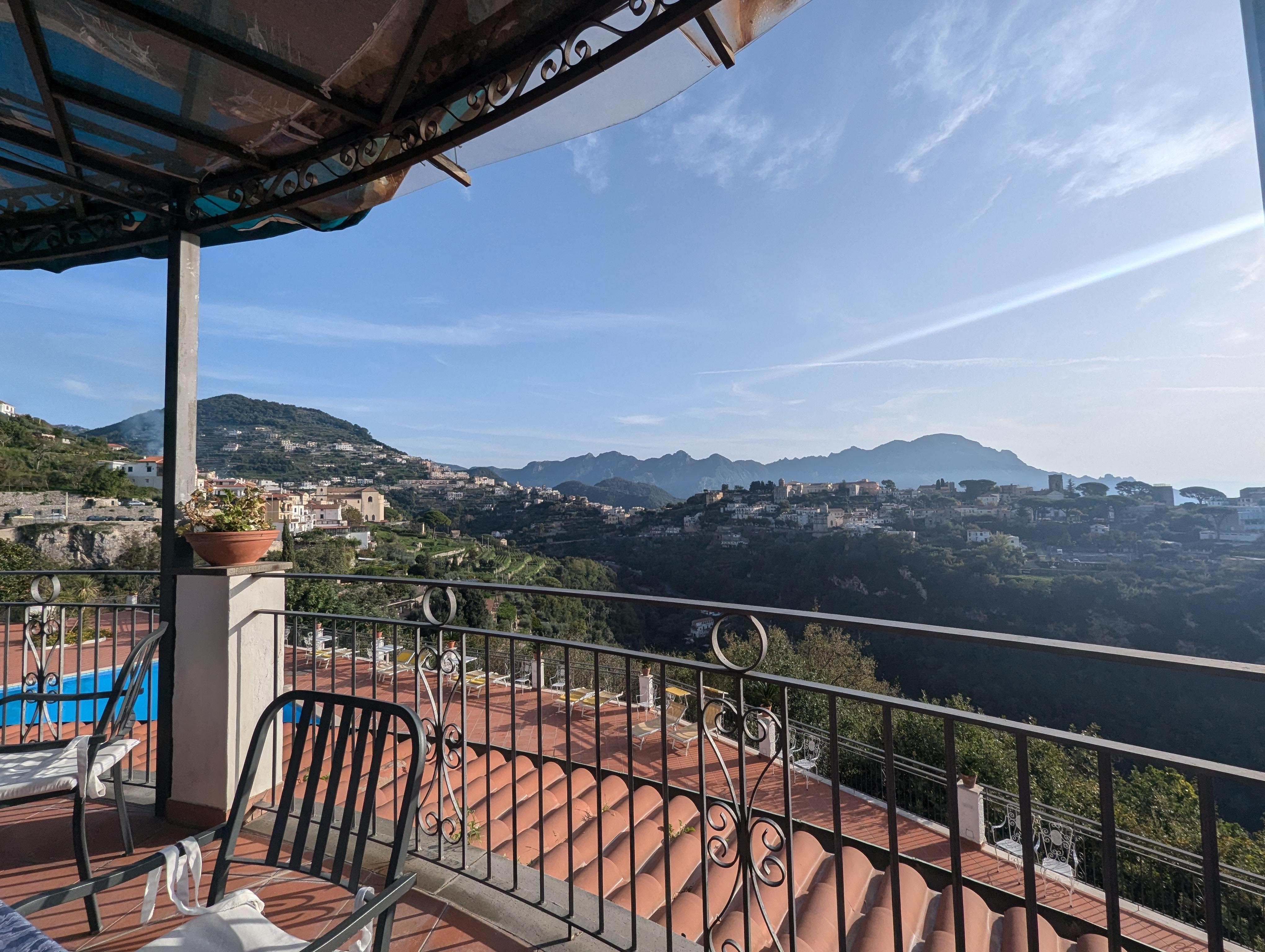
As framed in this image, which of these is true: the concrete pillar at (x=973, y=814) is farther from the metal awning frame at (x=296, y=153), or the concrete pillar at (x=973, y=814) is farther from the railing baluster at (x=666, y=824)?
the metal awning frame at (x=296, y=153)

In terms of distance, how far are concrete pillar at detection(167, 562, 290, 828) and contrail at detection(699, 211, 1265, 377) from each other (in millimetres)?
36590

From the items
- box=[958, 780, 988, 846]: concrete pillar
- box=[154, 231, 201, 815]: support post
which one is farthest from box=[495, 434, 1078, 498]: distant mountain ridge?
box=[154, 231, 201, 815]: support post

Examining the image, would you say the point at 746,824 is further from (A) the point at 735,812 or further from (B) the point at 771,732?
(B) the point at 771,732

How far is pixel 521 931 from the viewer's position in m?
1.69

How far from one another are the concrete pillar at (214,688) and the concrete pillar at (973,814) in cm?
887

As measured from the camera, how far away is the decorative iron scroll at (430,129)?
1575mm

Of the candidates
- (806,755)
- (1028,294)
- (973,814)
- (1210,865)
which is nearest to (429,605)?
(1210,865)

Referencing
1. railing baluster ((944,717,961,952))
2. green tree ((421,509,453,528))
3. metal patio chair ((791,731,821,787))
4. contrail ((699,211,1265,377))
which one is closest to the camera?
railing baluster ((944,717,961,952))

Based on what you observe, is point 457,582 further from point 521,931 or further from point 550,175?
point 550,175

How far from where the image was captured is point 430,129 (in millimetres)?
2027

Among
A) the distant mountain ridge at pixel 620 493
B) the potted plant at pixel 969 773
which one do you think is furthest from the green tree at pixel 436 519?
the potted plant at pixel 969 773

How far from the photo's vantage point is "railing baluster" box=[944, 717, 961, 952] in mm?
1085

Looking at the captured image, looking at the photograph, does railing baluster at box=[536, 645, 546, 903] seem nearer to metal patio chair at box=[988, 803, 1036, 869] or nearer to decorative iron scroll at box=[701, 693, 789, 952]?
decorative iron scroll at box=[701, 693, 789, 952]

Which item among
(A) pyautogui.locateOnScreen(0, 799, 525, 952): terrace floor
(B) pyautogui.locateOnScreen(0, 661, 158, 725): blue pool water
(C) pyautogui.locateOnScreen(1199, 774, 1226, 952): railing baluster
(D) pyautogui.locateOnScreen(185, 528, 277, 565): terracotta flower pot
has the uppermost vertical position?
(D) pyautogui.locateOnScreen(185, 528, 277, 565): terracotta flower pot
